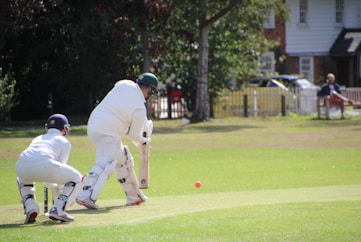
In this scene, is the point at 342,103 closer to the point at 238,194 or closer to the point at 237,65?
the point at 237,65

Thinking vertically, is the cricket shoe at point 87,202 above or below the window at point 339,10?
below

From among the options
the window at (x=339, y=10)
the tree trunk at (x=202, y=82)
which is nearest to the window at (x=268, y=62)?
the window at (x=339, y=10)

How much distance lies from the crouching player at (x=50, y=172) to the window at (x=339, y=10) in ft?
148

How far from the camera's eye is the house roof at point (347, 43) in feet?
171

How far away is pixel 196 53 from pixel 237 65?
85.6 inches

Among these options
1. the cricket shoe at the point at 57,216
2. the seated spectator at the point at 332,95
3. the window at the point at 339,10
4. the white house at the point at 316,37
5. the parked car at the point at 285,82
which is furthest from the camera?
the window at the point at 339,10

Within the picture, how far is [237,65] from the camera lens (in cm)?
3978

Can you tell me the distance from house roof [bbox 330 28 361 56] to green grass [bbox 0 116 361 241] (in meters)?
20.3

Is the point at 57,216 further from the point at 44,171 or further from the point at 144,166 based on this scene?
the point at 144,166

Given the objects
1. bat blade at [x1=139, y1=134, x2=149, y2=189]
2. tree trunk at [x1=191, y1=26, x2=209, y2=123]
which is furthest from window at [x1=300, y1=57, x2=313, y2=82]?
bat blade at [x1=139, y1=134, x2=149, y2=189]

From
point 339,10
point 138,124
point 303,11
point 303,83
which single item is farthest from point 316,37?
point 138,124

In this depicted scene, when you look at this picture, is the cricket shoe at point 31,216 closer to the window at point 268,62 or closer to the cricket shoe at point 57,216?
the cricket shoe at point 57,216

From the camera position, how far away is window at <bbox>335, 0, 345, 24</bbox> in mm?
54312

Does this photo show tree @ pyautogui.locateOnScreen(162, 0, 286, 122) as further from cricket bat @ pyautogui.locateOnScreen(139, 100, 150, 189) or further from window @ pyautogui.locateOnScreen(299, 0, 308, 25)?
cricket bat @ pyautogui.locateOnScreen(139, 100, 150, 189)
